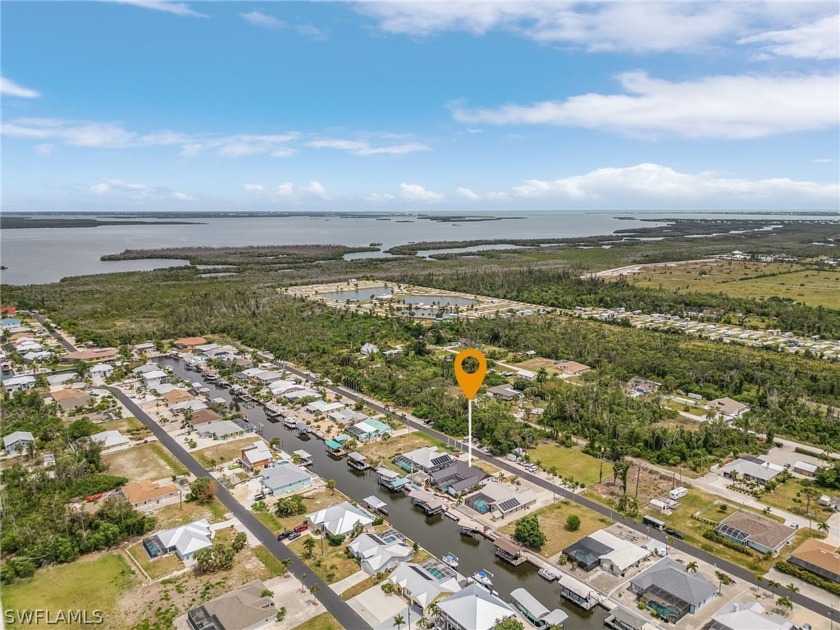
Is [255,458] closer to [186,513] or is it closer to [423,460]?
[186,513]

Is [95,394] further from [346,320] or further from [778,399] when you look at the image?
[778,399]

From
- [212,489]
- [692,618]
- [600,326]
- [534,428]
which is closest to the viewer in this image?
[692,618]

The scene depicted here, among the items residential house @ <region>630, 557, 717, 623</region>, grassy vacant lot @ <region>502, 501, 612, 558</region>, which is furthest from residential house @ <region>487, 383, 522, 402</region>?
residential house @ <region>630, 557, 717, 623</region>

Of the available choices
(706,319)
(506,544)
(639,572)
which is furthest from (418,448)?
(706,319)

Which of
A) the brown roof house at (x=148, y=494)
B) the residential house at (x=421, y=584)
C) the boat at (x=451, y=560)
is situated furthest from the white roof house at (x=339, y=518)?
the brown roof house at (x=148, y=494)

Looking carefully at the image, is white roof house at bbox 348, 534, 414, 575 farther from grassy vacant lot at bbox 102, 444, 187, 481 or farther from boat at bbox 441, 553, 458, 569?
grassy vacant lot at bbox 102, 444, 187, 481

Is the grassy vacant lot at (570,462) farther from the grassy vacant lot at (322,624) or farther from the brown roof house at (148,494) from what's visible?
the brown roof house at (148,494)
